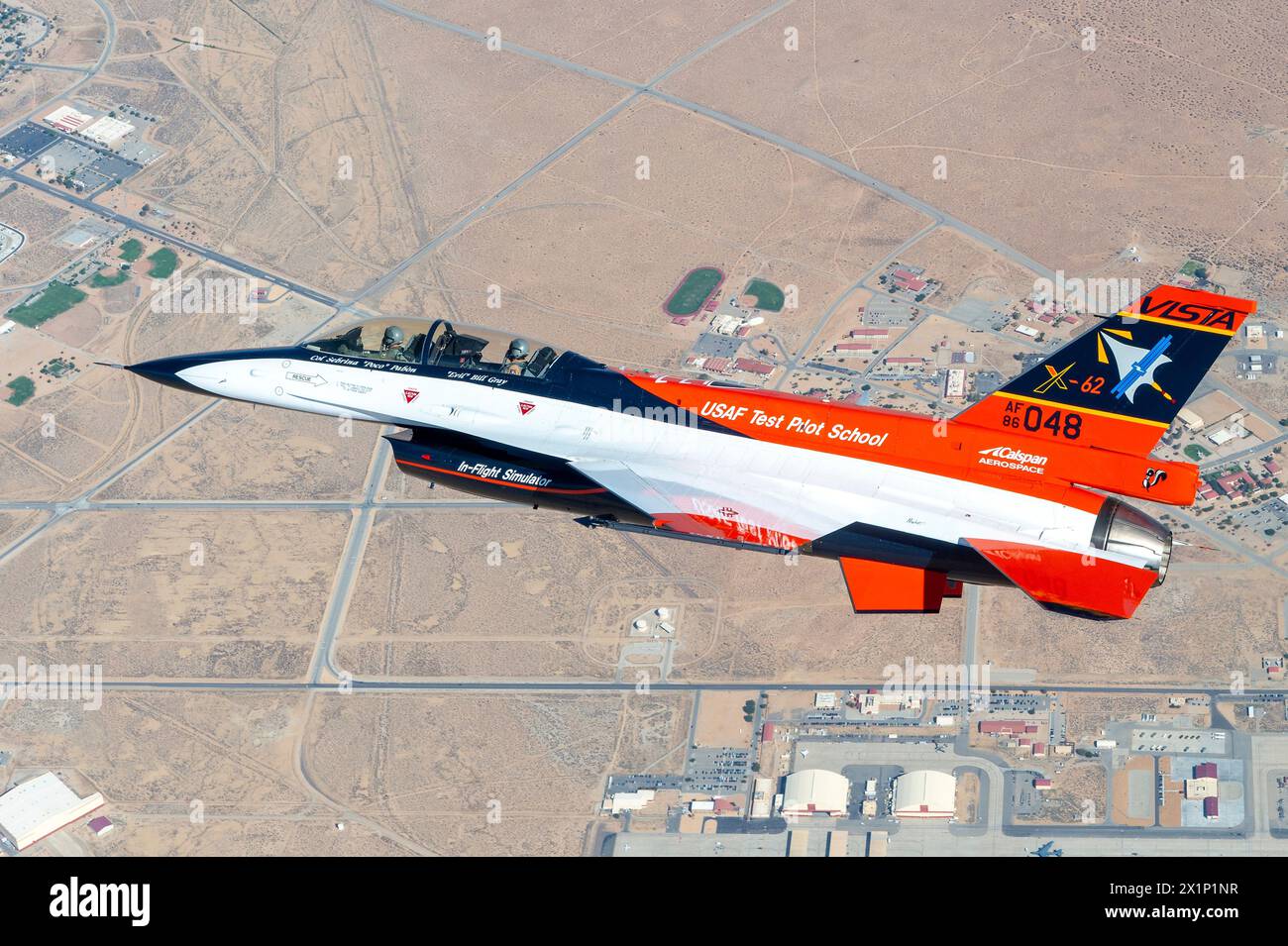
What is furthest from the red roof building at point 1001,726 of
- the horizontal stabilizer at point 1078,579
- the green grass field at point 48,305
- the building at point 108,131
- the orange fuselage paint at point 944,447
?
the building at point 108,131

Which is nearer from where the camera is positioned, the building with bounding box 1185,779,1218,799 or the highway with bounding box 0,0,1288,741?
the building with bounding box 1185,779,1218,799

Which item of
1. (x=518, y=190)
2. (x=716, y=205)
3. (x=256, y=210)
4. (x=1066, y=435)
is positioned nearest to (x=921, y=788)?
(x=1066, y=435)

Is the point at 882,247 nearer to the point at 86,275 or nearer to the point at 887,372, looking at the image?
the point at 887,372

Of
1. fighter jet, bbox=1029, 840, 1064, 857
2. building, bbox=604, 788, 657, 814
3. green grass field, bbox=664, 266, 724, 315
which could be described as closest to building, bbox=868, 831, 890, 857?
fighter jet, bbox=1029, 840, 1064, 857

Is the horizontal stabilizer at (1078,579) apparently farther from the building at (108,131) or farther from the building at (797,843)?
the building at (108,131)

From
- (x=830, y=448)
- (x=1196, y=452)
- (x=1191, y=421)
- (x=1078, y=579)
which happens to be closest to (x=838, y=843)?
(x=830, y=448)

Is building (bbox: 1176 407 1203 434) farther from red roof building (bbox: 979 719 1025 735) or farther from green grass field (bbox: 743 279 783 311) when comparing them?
green grass field (bbox: 743 279 783 311)
